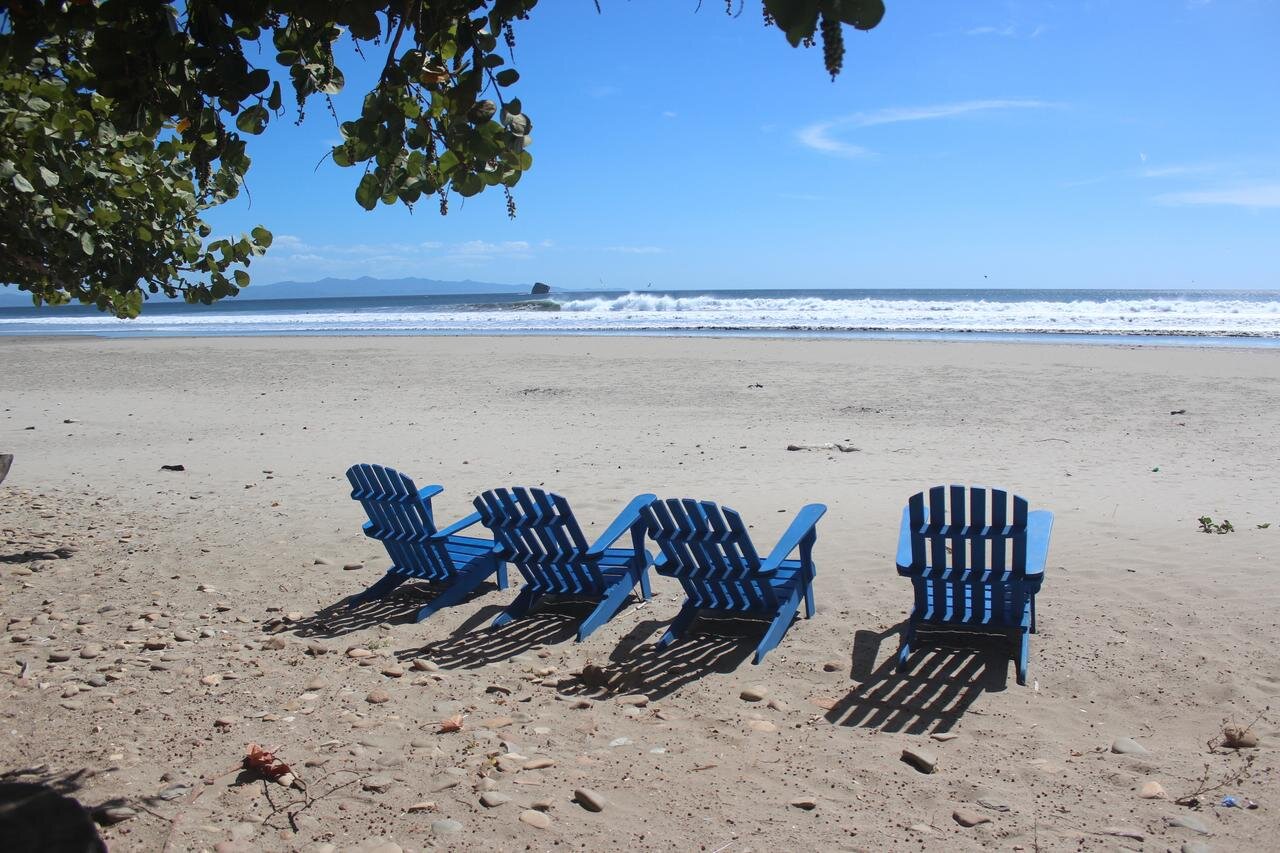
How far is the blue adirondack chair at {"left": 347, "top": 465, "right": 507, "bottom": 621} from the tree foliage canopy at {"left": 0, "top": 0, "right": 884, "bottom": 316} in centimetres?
193

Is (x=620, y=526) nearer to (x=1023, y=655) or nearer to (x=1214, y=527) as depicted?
(x=1023, y=655)

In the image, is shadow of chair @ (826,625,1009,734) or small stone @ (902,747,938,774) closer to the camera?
small stone @ (902,747,938,774)

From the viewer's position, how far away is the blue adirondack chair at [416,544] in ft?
18.4

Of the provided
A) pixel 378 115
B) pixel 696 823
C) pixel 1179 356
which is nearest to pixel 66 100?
pixel 378 115

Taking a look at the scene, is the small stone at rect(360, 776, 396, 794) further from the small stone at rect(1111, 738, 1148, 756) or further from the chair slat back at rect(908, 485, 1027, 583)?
the small stone at rect(1111, 738, 1148, 756)

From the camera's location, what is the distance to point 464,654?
4.86m

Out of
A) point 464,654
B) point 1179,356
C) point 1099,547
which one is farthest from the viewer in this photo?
point 1179,356

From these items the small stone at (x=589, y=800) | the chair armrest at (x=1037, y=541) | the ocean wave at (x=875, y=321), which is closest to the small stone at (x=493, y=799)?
the small stone at (x=589, y=800)

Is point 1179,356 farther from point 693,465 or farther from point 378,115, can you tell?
point 378,115

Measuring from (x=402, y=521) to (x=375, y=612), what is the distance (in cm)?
58

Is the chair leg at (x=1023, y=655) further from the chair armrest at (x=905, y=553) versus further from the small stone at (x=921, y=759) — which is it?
the small stone at (x=921, y=759)

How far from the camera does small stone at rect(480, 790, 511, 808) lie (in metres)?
3.25

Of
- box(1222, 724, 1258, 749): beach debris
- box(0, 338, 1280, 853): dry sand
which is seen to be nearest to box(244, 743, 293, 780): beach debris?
box(0, 338, 1280, 853): dry sand

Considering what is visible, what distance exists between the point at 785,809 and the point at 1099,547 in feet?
13.1
